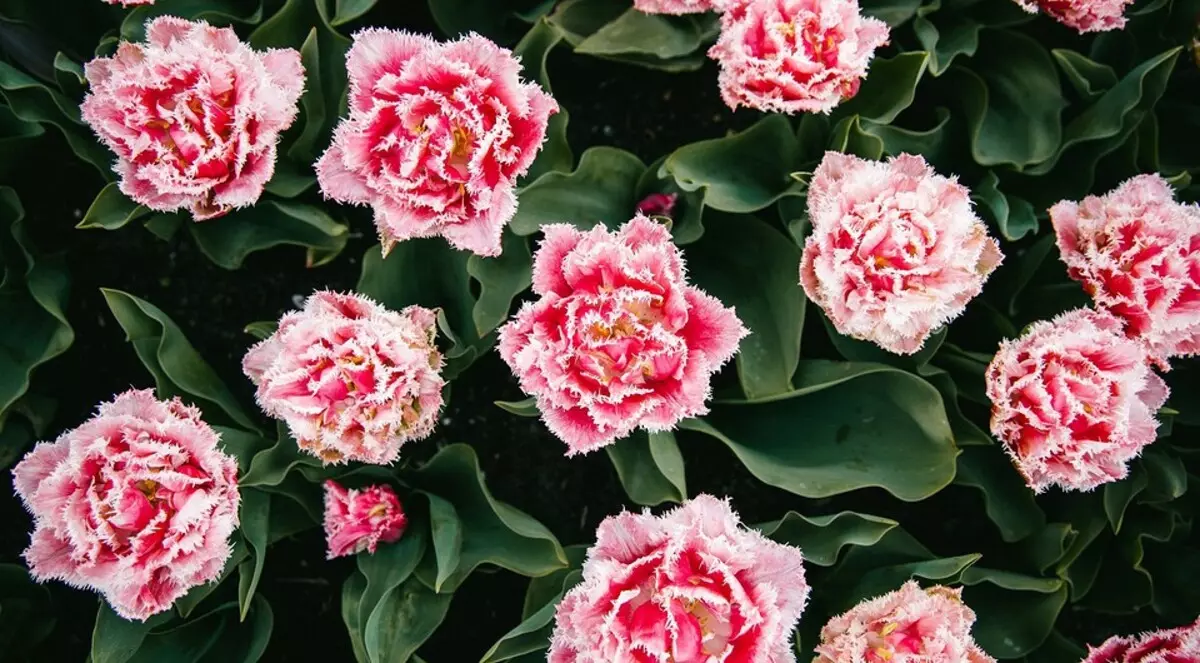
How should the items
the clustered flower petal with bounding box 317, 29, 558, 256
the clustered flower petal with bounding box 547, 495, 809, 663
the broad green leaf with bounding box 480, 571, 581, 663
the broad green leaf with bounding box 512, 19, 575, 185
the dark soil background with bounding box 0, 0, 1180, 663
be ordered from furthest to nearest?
the dark soil background with bounding box 0, 0, 1180, 663, the broad green leaf with bounding box 512, 19, 575, 185, the broad green leaf with bounding box 480, 571, 581, 663, the clustered flower petal with bounding box 317, 29, 558, 256, the clustered flower petal with bounding box 547, 495, 809, 663

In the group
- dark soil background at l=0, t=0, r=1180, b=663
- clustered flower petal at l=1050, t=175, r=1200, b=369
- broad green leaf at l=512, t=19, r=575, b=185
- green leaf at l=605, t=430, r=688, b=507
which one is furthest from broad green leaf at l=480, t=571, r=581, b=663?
clustered flower petal at l=1050, t=175, r=1200, b=369

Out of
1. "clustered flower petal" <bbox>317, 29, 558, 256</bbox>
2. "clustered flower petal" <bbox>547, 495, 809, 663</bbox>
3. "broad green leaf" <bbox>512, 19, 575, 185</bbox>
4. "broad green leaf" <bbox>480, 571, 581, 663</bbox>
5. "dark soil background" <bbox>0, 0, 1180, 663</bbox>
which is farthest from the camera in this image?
"dark soil background" <bbox>0, 0, 1180, 663</bbox>

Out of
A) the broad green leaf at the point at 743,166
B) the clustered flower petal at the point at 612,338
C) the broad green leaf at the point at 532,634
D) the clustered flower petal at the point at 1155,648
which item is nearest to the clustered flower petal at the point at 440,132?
the clustered flower petal at the point at 612,338

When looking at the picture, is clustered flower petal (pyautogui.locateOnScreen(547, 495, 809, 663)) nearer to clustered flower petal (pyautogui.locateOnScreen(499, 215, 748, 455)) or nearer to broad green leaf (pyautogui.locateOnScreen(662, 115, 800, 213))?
clustered flower petal (pyautogui.locateOnScreen(499, 215, 748, 455))

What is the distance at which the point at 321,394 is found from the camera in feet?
3.47

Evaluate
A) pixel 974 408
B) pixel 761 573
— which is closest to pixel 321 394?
pixel 761 573

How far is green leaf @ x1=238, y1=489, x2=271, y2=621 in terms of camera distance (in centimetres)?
119

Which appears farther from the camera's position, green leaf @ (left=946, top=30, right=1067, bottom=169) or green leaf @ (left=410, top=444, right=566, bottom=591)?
green leaf @ (left=946, top=30, right=1067, bottom=169)

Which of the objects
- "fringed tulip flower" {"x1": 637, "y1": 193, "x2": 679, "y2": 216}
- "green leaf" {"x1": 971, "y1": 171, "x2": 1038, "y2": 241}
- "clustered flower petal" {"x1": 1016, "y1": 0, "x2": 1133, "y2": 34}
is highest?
"clustered flower petal" {"x1": 1016, "y1": 0, "x2": 1133, "y2": 34}

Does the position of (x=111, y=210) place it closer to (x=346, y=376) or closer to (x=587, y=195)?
(x=346, y=376)

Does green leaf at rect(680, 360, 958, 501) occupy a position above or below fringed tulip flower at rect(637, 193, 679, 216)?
below

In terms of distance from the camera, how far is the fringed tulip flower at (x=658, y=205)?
4.19 ft

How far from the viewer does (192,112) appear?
110cm

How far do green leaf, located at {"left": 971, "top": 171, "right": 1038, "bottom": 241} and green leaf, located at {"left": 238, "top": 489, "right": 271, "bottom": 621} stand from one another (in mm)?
1066
